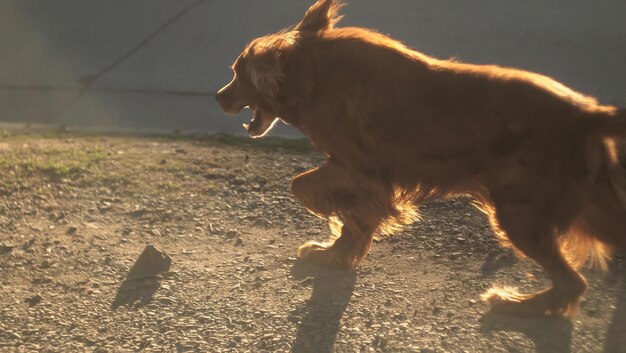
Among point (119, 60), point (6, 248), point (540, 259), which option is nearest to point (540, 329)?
point (540, 259)

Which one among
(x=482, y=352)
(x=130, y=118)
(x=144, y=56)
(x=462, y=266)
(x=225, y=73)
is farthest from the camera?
(x=144, y=56)

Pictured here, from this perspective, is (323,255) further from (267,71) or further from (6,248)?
(6,248)

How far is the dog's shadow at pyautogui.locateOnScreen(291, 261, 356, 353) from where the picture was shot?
4.38 meters

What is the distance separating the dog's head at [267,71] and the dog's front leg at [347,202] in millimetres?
425

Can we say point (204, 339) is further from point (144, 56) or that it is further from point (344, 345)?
point (144, 56)

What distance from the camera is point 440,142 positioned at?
4492 millimetres

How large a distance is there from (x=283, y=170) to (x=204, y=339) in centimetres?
256

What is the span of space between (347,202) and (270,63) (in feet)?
2.69

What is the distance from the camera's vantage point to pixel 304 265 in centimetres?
526

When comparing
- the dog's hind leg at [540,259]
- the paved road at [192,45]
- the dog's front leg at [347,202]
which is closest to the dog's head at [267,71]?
the dog's front leg at [347,202]

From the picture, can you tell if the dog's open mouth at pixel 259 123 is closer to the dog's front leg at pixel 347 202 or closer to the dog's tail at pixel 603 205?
the dog's front leg at pixel 347 202

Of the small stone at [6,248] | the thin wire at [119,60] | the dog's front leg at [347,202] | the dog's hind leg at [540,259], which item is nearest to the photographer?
the dog's hind leg at [540,259]

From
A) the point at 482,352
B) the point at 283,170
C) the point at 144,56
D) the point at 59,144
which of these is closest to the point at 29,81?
the point at 144,56

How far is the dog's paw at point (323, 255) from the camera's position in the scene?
5.16m
